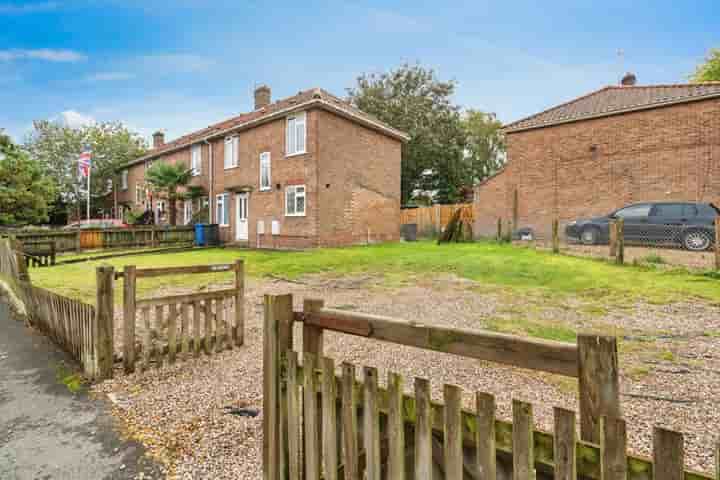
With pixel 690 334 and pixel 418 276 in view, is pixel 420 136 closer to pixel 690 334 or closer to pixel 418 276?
pixel 418 276

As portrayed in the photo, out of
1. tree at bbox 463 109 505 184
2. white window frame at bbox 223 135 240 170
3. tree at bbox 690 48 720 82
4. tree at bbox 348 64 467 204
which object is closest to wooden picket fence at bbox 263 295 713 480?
white window frame at bbox 223 135 240 170

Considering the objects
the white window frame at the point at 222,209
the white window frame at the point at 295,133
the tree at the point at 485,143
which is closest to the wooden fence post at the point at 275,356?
the white window frame at the point at 295,133

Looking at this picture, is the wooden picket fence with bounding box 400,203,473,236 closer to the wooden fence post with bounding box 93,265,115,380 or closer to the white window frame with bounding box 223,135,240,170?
the white window frame with bounding box 223,135,240,170

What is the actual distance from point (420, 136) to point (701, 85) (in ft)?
58.7

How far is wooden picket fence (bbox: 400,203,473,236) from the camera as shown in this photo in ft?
70.6

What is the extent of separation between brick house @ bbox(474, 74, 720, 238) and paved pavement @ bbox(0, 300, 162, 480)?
58.9 feet

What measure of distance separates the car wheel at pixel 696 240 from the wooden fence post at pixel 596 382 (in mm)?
13571

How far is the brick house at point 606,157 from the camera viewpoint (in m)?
15.2

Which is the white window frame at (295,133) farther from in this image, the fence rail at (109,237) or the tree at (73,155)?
the tree at (73,155)

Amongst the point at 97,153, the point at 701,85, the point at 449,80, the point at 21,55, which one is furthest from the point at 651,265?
the point at 97,153

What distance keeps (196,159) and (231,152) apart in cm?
432

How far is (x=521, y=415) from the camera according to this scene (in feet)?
3.90

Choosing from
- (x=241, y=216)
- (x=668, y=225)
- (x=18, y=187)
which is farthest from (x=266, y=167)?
(x=18, y=187)

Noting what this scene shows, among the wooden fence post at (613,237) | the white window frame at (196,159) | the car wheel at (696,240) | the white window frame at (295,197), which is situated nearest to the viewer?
the wooden fence post at (613,237)
